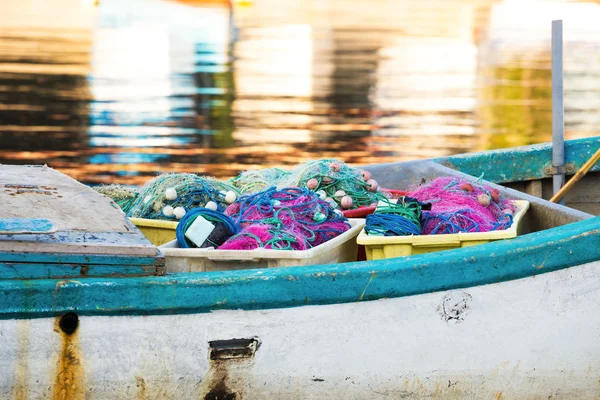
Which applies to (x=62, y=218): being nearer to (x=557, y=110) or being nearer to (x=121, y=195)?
(x=121, y=195)

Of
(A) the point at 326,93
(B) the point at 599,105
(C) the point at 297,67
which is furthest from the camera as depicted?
(C) the point at 297,67

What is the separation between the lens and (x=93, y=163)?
44.4 feet

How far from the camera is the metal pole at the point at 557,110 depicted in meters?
5.94

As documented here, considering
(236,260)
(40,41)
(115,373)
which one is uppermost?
(40,41)

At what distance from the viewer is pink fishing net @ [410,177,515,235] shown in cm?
452

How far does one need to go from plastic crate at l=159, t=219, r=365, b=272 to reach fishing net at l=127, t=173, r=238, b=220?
0.51m

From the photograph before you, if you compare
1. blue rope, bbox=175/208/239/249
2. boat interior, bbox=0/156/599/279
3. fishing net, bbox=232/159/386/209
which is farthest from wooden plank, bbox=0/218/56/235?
fishing net, bbox=232/159/386/209

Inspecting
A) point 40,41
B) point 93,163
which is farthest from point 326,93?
point 40,41

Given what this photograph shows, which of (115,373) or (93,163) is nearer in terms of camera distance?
(115,373)

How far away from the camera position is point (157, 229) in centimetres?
479

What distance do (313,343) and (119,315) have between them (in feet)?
2.33

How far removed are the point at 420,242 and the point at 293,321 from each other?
2.20 feet

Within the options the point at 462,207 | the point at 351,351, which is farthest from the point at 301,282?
the point at 462,207

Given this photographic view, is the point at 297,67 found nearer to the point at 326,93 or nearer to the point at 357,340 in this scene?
the point at 326,93
